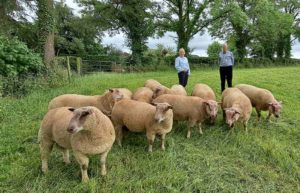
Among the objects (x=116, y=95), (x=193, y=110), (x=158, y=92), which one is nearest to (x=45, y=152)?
(x=116, y=95)

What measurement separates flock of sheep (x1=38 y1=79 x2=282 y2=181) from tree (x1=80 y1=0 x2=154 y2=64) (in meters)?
26.8

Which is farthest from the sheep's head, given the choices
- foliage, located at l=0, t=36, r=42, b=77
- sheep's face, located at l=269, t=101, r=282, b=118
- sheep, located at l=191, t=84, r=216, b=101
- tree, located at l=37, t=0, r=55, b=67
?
tree, located at l=37, t=0, r=55, b=67

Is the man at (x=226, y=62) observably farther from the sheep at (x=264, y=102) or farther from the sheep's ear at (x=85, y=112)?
the sheep's ear at (x=85, y=112)

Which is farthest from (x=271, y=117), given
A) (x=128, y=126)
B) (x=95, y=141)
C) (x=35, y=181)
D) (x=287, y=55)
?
(x=287, y=55)

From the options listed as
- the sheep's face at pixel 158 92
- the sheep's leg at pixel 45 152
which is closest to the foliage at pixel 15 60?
the sheep's face at pixel 158 92

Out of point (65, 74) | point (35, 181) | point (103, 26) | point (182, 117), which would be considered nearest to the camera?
point (35, 181)

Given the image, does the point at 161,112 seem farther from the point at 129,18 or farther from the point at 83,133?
the point at 129,18

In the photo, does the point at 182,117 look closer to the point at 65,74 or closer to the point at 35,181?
the point at 35,181

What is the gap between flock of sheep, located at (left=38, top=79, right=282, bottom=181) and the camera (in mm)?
6426

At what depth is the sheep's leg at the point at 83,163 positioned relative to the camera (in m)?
6.46

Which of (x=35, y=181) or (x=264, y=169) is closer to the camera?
(x=35, y=181)

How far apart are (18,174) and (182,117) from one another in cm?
440

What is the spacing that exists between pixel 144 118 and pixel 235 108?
267 centimetres

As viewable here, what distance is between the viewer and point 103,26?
38.8 meters
